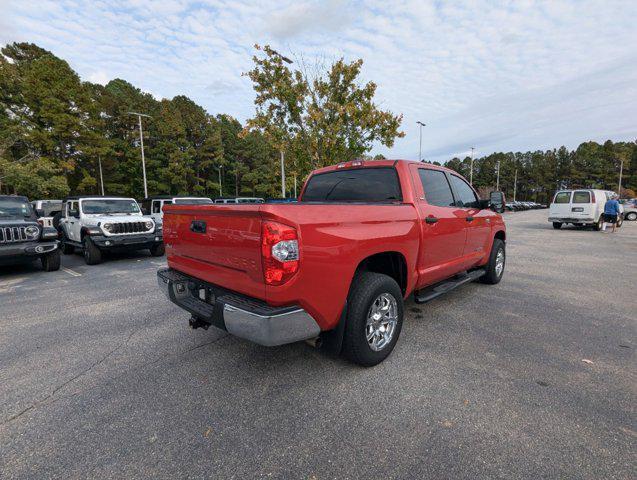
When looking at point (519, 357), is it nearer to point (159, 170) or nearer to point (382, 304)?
point (382, 304)

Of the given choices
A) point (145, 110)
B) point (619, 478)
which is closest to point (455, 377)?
point (619, 478)

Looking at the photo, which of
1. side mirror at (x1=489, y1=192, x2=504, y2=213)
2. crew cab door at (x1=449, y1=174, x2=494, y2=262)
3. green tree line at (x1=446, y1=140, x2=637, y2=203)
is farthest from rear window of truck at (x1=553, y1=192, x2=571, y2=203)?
green tree line at (x1=446, y1=140, x2=637, y2=203)

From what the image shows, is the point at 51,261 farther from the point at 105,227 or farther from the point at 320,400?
the point at 320,400

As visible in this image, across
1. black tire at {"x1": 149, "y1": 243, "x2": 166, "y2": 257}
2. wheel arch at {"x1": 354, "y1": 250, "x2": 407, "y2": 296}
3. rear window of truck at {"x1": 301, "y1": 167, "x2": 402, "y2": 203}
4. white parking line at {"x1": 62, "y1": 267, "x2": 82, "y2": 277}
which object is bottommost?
white parking line at {"x1": 62, "y1": 267, "x2": 82, "y2": 277}

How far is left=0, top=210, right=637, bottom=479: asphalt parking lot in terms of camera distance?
1958 mm

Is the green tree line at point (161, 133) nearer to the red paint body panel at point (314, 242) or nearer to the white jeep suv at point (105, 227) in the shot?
the white jeep suv at point (105, 227)

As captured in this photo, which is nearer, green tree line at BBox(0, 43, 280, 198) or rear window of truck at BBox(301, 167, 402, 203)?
rear window of truck at BBox(301, 167, 402, 203)

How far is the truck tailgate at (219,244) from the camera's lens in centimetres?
233

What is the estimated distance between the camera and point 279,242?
2232mm

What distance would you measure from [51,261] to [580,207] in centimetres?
2069

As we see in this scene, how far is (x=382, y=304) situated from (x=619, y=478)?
5.86 feet

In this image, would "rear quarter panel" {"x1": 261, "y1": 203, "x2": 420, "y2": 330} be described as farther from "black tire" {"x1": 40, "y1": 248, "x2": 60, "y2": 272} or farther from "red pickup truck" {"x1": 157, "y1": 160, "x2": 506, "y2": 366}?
"black tire" {"x1": 40, "y1": 248, "x2": 60, "y2": 272}

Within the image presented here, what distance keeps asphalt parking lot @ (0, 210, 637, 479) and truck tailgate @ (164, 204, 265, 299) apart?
3.00 feet

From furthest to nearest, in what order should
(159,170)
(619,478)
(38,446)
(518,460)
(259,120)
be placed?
1. (159,170)
2. (259,120)
3. (38,446)
4. (518,460)
5. (619,478)
